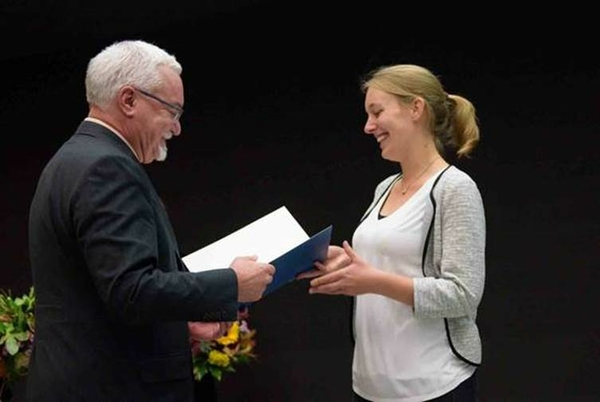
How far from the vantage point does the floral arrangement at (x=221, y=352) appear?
284 centimetres

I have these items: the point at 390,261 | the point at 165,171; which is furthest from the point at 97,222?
the point at 165,171

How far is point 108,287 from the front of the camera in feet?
4.54

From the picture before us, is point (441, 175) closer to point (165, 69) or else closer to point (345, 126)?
point (165, 69)

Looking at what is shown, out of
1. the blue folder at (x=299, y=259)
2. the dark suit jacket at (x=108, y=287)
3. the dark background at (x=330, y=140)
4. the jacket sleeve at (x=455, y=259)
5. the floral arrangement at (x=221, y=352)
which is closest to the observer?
the dark suit jacket at (x=108, y=287)

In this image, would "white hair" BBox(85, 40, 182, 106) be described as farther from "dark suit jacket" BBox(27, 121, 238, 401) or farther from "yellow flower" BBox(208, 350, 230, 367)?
"yellow flower" BBox(208, 350, 230, 367)

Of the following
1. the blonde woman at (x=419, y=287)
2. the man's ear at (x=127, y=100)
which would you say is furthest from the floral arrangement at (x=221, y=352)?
the man's ear at (x=127, y=100)

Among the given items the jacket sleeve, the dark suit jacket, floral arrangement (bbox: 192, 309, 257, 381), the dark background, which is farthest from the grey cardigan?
the dark background

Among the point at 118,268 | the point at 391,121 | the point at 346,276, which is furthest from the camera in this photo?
the point at 391,121

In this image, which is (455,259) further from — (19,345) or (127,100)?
(19,345)

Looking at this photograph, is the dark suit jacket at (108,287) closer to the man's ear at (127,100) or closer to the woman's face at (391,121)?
the man's ear at (127,100)

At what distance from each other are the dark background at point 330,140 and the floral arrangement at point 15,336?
1086 millimetres

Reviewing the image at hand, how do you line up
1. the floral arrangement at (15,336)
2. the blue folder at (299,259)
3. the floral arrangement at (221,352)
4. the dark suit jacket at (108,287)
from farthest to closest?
the floral arrangement at (221,352) < the floral arrangement at (15,336) < the blue folder at (299,259) < the dark suit jacket at (108,287)

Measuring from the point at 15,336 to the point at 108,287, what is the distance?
4.21 feet

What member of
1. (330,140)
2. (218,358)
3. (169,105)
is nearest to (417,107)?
(169,105)
